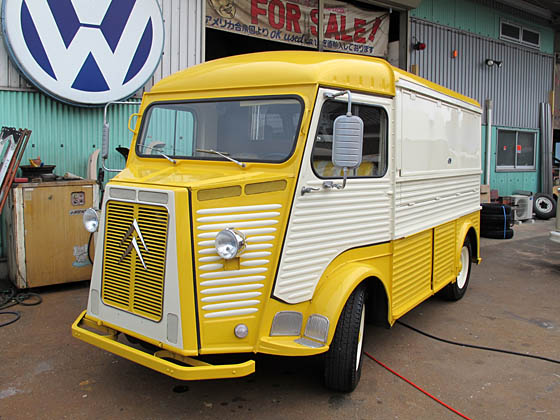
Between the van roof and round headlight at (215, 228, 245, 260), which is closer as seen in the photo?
round headlight at (215, 228, 245, 260)

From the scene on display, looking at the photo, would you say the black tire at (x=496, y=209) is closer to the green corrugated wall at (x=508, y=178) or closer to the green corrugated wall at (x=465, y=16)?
the green corrugated wall at (x=508, y=178)

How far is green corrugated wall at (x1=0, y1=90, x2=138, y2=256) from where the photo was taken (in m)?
6.64

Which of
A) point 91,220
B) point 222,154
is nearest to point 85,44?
point 91,220

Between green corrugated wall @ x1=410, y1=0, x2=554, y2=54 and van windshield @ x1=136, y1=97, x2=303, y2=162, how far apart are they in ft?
30.6

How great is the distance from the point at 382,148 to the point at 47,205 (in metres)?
4.28

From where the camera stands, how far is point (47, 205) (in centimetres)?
631

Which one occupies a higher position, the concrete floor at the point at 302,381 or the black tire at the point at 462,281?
the black tire at the point at 462,281

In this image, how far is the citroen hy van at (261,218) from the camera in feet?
10.8

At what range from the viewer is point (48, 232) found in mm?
6328

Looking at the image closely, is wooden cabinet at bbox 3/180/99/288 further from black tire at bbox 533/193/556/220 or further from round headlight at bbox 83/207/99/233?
black tire at bbox 533/193/556/220

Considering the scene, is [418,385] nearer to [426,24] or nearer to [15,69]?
[15,69]

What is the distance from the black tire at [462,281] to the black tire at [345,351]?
294cm

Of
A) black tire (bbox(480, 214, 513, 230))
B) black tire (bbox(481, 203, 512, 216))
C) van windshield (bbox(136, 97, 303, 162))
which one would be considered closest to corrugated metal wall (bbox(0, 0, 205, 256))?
van windshield (bbox(136, 97, 303, 162))

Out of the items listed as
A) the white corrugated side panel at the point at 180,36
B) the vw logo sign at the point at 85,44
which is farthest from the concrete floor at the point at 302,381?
the white corrugated side panel at the point at 180,36
